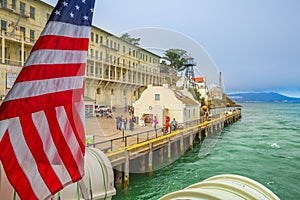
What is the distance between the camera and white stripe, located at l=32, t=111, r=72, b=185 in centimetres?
214

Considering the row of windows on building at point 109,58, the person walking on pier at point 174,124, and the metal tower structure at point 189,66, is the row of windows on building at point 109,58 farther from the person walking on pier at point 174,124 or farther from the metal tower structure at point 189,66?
the person walking on pier at point 174,124

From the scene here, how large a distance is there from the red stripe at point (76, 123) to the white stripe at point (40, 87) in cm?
19

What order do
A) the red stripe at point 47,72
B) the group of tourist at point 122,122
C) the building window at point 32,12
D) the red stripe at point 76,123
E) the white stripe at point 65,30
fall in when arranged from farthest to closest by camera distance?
the building window at point 32,12, the group of tourist at point 122,122, the red stripe at point 76,123, the white stripe at point 65,30, the red stripe at point 47,72

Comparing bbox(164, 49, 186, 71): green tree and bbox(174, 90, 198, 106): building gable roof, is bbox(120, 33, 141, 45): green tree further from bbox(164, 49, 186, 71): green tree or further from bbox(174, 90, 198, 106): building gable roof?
bbox(174, 90, 198, 106): building gable roof

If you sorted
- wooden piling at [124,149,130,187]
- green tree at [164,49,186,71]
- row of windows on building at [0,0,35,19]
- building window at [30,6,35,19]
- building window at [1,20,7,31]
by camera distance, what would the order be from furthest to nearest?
building window at [30,6,35,19] → building window at [1,20,7,31] → row of windows on building at [0,0,35,19] → wooden piling at [124,149,130,187] → green tree at [164,49,186,71]

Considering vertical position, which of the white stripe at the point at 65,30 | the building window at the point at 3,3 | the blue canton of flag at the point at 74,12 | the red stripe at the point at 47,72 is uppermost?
the building window at the point at 3,3

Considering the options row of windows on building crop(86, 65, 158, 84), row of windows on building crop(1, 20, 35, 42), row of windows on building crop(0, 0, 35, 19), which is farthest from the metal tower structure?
row of windows on building crop(1, 20, 35, 42)

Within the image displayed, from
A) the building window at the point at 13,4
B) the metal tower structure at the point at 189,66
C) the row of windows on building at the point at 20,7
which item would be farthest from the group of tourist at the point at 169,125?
the building window at the point at 13,4

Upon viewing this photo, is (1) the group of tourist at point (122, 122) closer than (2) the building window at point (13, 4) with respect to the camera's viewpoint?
Yes

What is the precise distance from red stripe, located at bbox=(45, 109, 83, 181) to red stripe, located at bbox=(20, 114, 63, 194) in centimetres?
11

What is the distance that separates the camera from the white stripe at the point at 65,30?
2.20m

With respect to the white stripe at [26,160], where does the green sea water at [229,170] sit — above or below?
below

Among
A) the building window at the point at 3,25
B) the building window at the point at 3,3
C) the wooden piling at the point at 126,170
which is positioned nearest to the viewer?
A: the wooden piling at the point at 126,170

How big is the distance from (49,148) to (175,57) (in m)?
4.03
